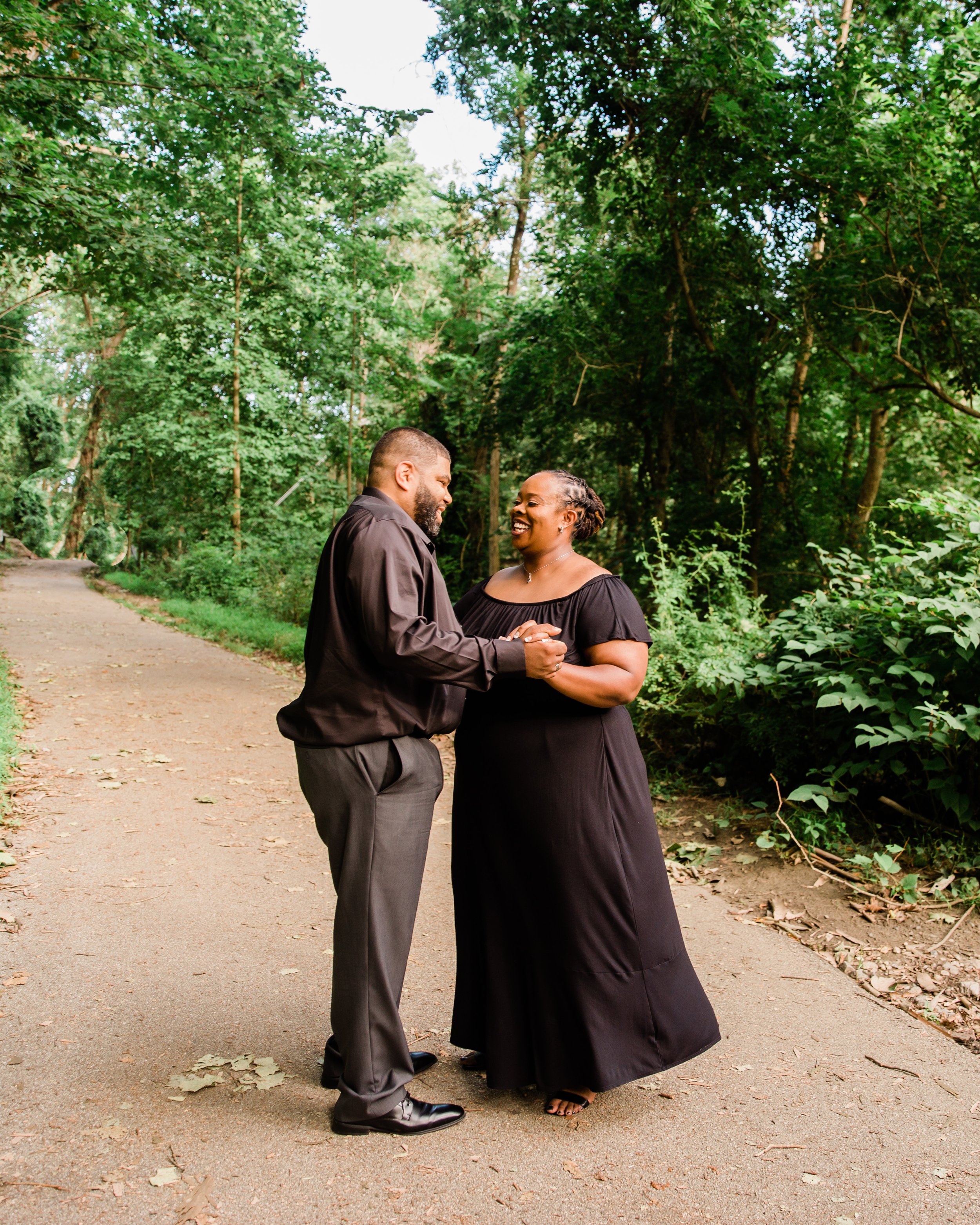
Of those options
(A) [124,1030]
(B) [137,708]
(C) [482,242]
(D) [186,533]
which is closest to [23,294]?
(D) [186,533]

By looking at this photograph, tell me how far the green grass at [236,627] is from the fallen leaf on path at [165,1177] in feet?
30.2

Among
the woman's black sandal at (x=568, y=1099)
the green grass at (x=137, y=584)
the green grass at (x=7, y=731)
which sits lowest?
the green grass at (x=137, y=584)

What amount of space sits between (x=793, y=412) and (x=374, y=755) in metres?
13.5

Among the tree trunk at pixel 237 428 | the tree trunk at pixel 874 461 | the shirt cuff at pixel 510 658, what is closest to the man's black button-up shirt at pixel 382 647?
the shirt cuff at pixel 510 658

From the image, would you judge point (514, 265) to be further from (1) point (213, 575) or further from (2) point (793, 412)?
(2) point (793, 412)

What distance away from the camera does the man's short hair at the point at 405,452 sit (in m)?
3.06

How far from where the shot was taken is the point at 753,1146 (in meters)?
2.94

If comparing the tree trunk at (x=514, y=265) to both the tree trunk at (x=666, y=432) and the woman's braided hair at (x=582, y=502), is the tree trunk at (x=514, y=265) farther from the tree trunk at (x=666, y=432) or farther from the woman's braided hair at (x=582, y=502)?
the woman's braided hair at (x=582, y=502)

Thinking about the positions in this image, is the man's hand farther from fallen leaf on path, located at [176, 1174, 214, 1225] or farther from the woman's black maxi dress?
fallen leaf on path, located at [176, 1174, 214, 1225]

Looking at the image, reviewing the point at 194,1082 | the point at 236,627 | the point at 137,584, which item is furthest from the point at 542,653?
the point at 137,584

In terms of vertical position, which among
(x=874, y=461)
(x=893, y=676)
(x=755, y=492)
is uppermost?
(x=874, y=461)

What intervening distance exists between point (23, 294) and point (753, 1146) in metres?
50.9

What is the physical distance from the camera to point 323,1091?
128 inches

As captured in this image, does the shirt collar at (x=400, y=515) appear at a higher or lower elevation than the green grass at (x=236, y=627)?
higher
